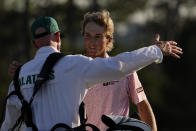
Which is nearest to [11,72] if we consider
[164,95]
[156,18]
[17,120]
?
[17,120]

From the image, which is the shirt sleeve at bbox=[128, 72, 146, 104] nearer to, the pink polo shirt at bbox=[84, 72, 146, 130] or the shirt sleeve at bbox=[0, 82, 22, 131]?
the pink polo shirt at bbox=[84, 72, 146, 130]

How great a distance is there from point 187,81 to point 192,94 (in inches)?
45.9

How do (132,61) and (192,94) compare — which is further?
(192,94)

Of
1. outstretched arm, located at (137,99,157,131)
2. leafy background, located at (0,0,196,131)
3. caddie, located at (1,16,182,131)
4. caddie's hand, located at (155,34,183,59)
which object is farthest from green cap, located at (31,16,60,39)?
leafy background, located at (0,0,196,131)

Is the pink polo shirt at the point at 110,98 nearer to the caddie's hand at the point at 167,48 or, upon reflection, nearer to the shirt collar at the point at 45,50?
the caddie's hand at the point at 167,48

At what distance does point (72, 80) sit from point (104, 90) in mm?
1384

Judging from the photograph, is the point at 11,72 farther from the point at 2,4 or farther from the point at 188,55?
the point at 2,4

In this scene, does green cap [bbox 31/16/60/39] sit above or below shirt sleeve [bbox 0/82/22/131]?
above

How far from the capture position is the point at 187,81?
40.7 m

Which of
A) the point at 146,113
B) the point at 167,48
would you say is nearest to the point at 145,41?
the point at 146,113

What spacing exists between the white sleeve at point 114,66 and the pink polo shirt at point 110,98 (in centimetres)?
127

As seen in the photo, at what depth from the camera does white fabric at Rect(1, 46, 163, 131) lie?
637cm

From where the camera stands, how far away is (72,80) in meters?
6.39

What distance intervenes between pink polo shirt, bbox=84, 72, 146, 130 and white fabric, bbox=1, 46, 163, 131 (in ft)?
4.07
